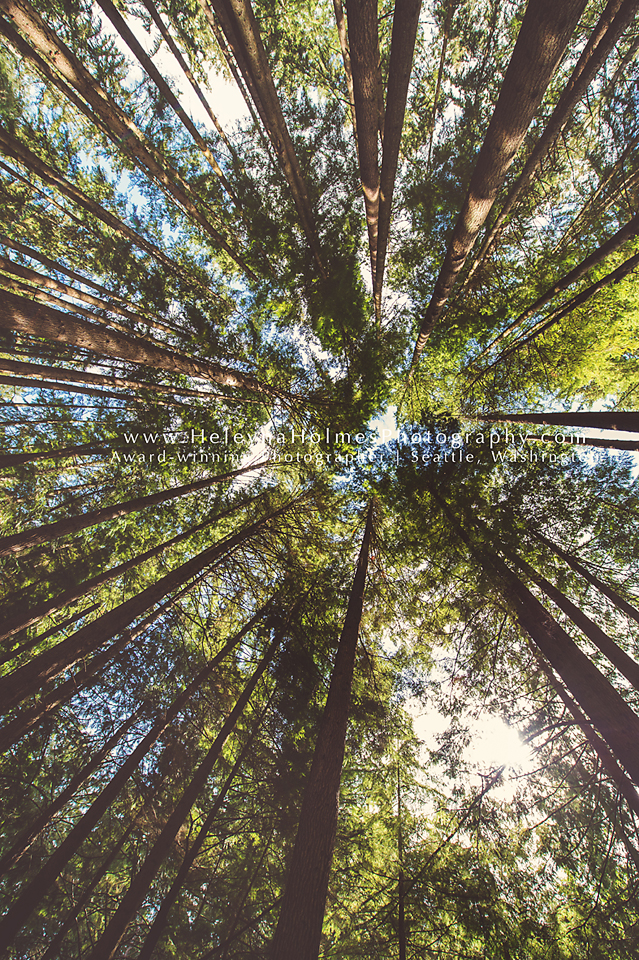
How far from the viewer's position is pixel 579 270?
15.1 feet

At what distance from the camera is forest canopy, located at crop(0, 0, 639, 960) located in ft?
14.2

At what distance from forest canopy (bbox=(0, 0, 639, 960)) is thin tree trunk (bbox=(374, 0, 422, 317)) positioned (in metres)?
0.05

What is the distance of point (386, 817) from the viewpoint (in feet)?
19.7

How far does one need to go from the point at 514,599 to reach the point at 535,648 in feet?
5.59

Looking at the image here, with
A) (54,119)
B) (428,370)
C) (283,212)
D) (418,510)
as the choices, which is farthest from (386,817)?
(54,119)

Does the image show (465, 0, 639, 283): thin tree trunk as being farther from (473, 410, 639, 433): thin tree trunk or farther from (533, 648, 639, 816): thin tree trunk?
(533, 648, 639, 816): thin tree trunk

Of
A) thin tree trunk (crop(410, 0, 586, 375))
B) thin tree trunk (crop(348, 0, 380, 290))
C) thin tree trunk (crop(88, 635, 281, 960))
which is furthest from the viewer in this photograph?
thin tree trunk (crop(88, 635, 281, 960))

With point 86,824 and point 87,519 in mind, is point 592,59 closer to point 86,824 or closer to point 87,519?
point 87,519

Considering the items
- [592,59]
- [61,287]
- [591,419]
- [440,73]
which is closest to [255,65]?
[440,73]

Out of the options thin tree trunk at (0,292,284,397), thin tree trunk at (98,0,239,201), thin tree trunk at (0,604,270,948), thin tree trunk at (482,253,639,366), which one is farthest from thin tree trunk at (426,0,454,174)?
thin tree trunk at (0,604,270,948)

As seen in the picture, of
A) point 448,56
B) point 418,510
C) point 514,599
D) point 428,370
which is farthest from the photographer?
point 428,370

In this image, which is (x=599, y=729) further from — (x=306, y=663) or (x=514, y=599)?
(x=306, y=663)

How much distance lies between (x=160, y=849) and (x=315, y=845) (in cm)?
349

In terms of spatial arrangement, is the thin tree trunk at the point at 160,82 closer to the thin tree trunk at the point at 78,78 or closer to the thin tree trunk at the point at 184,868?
the thin tree trunk at the point at 78,78
